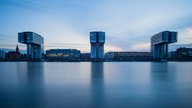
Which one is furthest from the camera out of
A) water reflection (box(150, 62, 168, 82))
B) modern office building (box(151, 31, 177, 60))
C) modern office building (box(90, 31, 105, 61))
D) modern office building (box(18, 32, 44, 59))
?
modern office building (box(90, 31, 105, 61))

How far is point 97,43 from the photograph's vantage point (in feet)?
490

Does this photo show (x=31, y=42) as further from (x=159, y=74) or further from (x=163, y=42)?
(x=163, y=42)

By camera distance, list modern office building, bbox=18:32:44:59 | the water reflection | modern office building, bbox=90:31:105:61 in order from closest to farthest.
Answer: the water reflection, modern office building, bbox=18:32:44:59, modern office building, bbox=90:31:105:61

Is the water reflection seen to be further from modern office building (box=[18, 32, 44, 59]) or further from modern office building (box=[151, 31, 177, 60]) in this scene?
modern office building (box=[18, 32, 44, 59])

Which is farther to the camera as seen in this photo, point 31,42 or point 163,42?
point 163,42

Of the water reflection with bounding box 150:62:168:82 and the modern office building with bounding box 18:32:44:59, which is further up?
the modern office building with bounding box 18:32:44:59

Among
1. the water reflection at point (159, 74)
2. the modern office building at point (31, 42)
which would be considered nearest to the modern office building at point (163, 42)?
the water reflection at point (159, 74)

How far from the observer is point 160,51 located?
152375 mm

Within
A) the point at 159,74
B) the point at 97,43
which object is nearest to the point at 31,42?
the point at 97,43

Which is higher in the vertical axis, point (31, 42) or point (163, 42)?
point (163, 42)

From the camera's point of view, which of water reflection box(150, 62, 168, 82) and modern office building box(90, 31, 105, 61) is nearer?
water reflection box(150, 62, 168, 82)

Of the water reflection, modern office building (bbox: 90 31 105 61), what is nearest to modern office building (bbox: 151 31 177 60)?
modern office building (bbox: 90 31 105 61)

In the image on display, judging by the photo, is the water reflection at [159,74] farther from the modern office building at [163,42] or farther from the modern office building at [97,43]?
the modern office building at [97,43]

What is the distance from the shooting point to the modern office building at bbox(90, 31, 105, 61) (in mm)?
147000
